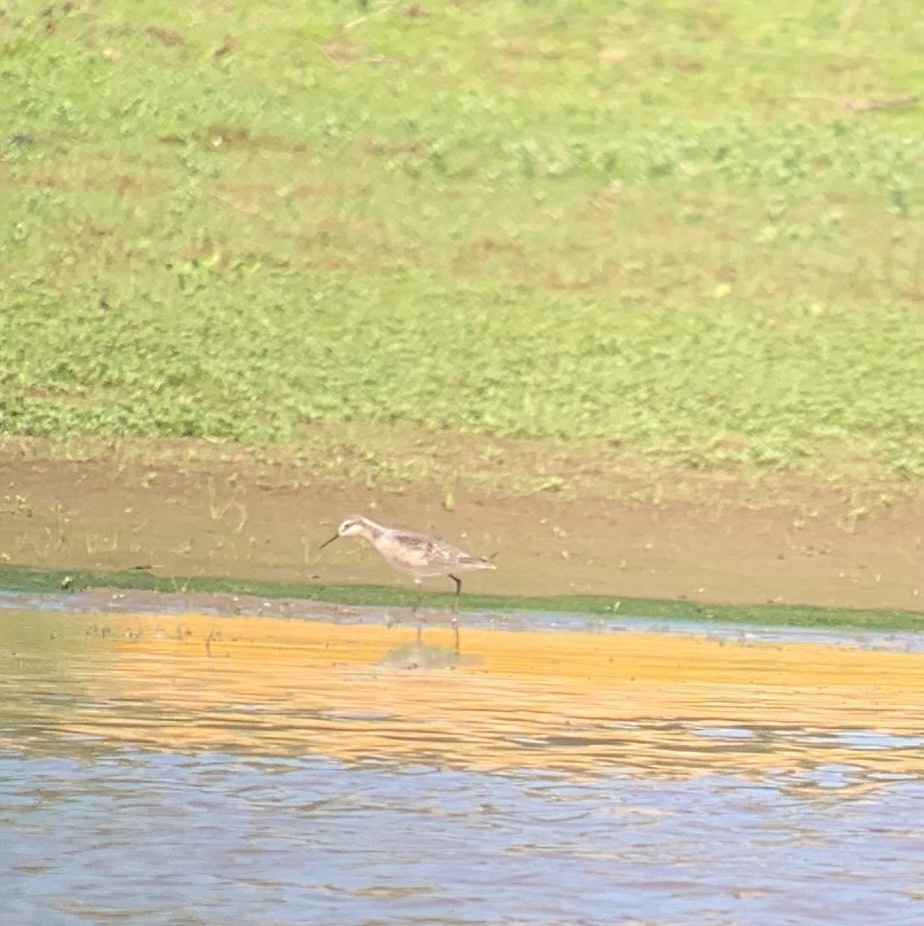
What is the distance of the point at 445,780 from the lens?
8812mm

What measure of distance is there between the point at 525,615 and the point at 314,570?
124 centimetres

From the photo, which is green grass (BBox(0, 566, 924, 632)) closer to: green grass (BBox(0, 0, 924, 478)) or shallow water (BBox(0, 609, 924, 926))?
shallow water (BBox(0, 609, 924, 926))

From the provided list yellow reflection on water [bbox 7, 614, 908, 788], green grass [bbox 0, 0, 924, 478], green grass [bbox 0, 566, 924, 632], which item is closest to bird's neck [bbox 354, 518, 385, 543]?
green grass [bbox 0, 566, 924, 632]

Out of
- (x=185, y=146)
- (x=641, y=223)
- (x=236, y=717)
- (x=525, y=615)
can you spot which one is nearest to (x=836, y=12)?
(x=641, y=223)

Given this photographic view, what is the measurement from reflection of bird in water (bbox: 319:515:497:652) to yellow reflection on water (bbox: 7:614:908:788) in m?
0.43

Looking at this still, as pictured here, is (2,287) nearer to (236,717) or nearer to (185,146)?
(185,146)

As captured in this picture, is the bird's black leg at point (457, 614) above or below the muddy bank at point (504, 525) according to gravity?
below

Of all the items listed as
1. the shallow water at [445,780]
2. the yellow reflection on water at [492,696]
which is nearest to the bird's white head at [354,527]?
the yellow reflection on water at [492,696]

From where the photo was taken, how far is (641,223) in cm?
1986

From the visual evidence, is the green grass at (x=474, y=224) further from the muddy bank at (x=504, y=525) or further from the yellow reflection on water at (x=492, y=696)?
the yellow reflection on water at (x=492, y=696)

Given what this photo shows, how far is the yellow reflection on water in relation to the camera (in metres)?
9.45

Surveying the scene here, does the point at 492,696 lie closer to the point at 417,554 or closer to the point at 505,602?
the point at 417,554

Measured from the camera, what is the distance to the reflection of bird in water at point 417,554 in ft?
43.8

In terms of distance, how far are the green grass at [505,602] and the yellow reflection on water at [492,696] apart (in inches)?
23.5
